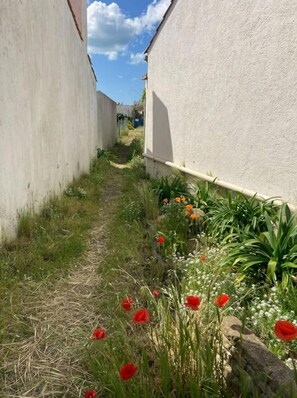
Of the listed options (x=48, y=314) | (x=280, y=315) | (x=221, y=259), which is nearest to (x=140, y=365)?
(x=280, y=315)

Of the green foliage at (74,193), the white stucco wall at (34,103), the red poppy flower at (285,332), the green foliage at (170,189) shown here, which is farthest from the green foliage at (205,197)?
the red poppy flower at (285,332)

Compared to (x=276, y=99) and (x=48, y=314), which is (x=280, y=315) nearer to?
(x=48, y=314)

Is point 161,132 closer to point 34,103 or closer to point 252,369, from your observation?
point 34,103

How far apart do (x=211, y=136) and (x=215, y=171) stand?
57 centimetres

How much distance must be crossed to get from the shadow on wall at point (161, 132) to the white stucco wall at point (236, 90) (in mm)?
290

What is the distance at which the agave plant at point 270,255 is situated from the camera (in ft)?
7.49

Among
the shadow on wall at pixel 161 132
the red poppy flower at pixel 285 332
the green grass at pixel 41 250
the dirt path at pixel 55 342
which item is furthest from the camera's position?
the shadow on wall at pixel 161 132

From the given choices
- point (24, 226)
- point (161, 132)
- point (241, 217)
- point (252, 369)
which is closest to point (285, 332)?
point (252, 369)

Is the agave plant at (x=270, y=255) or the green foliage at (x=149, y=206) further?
the green foliage at (x=149, y=206)

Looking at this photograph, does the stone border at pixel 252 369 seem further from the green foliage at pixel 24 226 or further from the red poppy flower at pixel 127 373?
the green foliage at pixel 24 226

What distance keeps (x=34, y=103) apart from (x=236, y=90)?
8.71 feet

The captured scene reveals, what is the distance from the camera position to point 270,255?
2453 millimetres

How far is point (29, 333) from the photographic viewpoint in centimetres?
213

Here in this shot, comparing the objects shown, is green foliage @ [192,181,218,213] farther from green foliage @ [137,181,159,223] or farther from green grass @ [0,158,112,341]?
green grass @ [0,158,112,341]
